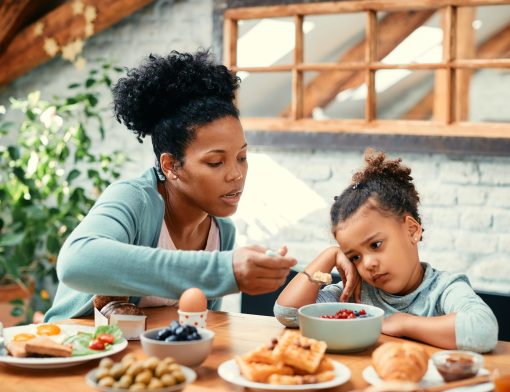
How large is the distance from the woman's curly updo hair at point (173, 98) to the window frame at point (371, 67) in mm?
1506

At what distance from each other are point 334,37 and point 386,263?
4.51 meters

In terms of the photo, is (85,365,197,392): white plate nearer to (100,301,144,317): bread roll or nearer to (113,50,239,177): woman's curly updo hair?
(100,301,144,317): bread roll

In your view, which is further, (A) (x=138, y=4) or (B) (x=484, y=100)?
(B) (x=484, y=100)

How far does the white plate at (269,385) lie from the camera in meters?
1.37

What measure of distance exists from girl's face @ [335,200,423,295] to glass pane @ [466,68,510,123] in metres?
7.13

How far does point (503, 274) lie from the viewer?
3482 millimetres

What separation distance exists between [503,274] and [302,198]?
0.99m

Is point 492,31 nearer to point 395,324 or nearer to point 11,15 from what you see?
point 11,15

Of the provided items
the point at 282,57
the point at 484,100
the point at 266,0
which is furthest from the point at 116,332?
the point at 484,100

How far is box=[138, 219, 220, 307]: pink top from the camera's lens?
2102mm

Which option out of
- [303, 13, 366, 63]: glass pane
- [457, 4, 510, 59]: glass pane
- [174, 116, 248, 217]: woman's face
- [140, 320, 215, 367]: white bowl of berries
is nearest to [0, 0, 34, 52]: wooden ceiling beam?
[303, 13, 366, 63]: glass pane

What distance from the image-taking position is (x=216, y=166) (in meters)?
2.09

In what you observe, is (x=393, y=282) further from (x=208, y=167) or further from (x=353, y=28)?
(x=353, y=28)

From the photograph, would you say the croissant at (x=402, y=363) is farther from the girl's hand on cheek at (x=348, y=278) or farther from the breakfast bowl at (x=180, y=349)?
the girl's hand on cheek at (x=348, y=278)
